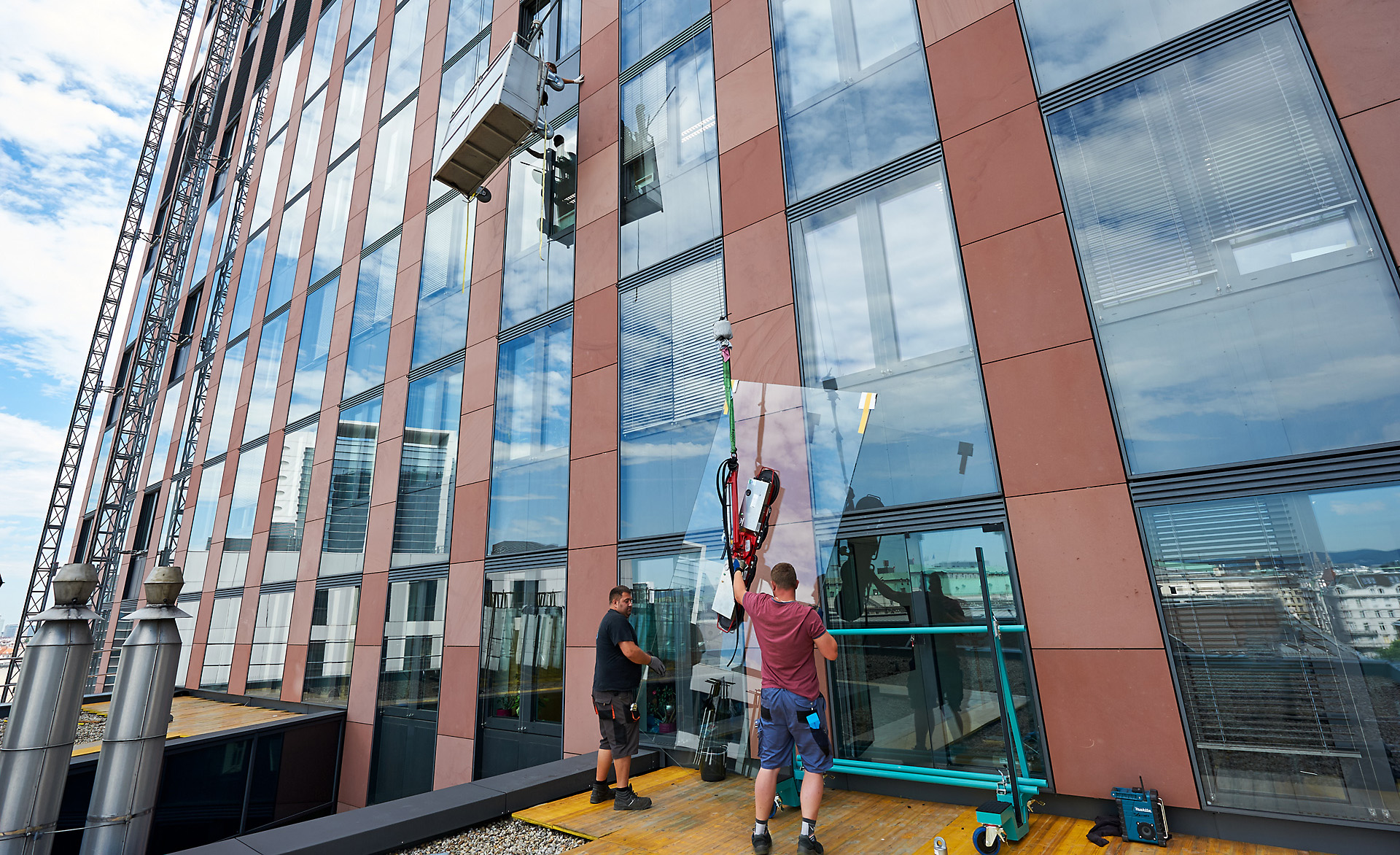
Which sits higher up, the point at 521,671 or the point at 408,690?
the point at 521,671

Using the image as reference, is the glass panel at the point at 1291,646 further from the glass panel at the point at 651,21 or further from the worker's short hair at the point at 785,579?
the glass panel at the point at 651,21

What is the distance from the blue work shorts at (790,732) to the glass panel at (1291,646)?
2.45 metres

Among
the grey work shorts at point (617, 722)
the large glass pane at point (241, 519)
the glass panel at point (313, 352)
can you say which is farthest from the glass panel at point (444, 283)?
the grey work shorts at point (617, 722)

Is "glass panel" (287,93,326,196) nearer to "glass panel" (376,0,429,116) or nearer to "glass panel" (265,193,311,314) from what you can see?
"glass panel" (265,193,311,314)

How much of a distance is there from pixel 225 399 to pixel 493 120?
1401 centimetres

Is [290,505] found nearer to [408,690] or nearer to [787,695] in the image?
[408,690]

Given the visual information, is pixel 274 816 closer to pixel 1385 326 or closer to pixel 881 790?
pixel 881 790

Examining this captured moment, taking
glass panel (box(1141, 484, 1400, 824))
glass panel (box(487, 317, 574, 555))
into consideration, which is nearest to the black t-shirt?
glass panel (box(487, 317, 574, 555))

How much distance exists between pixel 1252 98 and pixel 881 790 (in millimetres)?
6129

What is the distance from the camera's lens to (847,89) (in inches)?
298

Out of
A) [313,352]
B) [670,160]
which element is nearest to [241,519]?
[313,352]

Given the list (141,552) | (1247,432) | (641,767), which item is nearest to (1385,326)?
(1247,432)

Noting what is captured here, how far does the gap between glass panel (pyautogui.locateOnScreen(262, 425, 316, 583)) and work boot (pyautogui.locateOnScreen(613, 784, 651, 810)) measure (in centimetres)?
1123

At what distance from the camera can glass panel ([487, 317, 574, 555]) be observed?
9445mm
